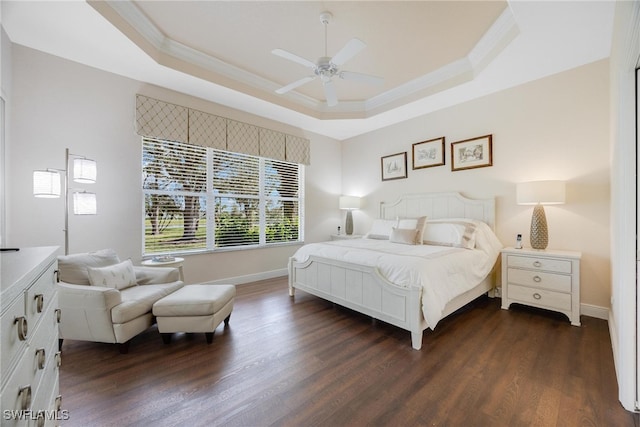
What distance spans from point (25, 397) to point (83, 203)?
2459mm

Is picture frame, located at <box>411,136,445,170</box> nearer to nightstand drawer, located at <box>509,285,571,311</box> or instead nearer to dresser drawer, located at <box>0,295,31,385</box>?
nightstand drawer, located at <box>509,285,571,311</box>

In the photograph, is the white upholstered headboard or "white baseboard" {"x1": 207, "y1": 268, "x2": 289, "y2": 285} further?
"white baseboard" {"x1": 207, "y1": 268, "x2": 289, "y2": 285}

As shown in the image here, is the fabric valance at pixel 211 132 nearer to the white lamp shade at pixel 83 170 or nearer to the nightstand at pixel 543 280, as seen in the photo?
the white lamp shade at pixel 83 170

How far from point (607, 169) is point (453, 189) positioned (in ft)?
5.32

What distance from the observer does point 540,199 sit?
2855 millimetres

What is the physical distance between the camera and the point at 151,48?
2812 mm

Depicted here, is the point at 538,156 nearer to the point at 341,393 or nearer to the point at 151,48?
the point at 341,393

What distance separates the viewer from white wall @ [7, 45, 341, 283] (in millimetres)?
2621

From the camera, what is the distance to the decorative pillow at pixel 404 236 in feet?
11.4

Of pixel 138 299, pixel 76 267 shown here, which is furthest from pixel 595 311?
pixel 76 267

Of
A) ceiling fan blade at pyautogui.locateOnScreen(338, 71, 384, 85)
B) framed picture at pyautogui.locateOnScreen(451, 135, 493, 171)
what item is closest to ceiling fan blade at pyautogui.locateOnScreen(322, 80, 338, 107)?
ceiling fan blade at pyautogui.locateOnScreen(338, 71, 384, 85)

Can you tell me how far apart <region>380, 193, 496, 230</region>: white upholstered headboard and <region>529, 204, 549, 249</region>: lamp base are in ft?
1.77

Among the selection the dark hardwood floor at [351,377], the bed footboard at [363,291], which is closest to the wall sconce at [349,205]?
the bed footboard at [363,291]

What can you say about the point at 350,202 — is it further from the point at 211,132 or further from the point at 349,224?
the point at 211,132
